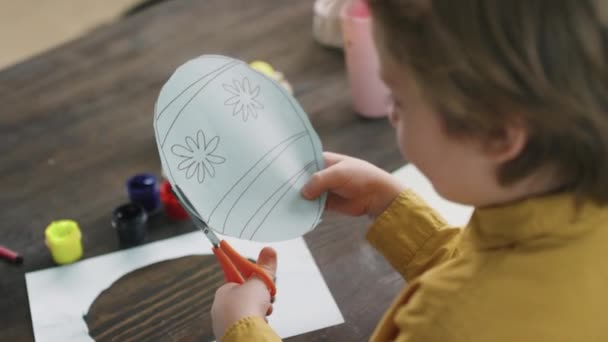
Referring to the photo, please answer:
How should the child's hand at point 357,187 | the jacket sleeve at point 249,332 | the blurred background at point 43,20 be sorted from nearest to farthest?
1. the jacket sleeve at point 249,332
2. the child's hand at point 357,187
3. the blurred background at point 43,20

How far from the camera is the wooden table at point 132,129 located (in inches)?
32.4

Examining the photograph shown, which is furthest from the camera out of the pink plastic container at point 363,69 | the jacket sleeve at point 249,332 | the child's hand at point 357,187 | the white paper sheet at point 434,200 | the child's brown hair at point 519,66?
the pink plastic container at point 363,69

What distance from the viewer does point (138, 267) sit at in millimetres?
846

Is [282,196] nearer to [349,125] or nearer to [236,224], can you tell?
[236,224]

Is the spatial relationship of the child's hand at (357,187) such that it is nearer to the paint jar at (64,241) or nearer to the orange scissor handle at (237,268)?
the orange scissor handle at (237,268)

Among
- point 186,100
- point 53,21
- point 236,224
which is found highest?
point 186,100

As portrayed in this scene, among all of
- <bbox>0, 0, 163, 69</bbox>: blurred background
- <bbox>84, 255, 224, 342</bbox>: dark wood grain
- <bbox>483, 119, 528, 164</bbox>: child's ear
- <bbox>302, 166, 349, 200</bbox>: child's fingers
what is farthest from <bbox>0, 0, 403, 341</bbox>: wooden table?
<bbox>0, 0, 163, 69</bbox>: blurred background

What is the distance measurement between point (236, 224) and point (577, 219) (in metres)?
0.29

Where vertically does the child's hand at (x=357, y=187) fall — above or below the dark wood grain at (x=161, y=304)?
above

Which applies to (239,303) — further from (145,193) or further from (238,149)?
(145,193)

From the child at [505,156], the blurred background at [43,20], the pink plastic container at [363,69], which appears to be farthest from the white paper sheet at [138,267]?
the blurred background at [43,20]

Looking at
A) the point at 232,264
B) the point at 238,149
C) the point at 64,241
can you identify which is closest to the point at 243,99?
the point at 238,149

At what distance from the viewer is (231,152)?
2.38 ft

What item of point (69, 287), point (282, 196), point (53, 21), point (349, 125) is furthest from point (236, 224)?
point (53, 21)
